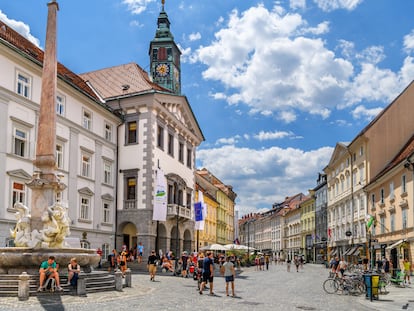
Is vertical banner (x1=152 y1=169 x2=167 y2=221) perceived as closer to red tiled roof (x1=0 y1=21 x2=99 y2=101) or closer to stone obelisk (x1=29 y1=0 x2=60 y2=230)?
red tiled roof (x1=0 y1=21 x2=99 y2=101)

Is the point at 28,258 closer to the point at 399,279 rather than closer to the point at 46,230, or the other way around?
the point at 46,230

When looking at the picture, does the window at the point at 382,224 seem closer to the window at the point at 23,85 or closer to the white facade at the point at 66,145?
the white facade at the point at 66,145

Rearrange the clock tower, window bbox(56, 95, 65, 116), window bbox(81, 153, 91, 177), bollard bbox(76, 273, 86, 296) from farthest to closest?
the clock tower, window bbox(81, 153, 91, 177), window bbox(56, 95, 65, 116), bollard bbox(76, 273, 86, 296)

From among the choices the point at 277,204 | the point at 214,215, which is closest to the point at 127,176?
the point at 214,215

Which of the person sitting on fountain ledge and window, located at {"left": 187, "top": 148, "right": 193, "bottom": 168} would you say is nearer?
the person sitting on fountain ledge

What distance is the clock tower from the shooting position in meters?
54.0

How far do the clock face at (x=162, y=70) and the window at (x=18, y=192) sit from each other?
2707 centimetres

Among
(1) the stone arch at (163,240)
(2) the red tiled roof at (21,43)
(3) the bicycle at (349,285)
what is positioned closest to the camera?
(3) the bicycle at (349,285)

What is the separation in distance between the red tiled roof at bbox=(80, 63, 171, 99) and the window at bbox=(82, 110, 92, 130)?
18.8 feet

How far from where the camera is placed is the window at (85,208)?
3606 centimetres

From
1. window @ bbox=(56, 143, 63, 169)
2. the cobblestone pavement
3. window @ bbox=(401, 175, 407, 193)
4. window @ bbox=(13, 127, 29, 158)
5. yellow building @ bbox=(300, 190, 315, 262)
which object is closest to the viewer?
the cobblestone pavement

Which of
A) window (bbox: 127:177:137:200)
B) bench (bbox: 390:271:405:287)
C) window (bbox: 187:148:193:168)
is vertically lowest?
bench (bbox: 390:271:405:287)

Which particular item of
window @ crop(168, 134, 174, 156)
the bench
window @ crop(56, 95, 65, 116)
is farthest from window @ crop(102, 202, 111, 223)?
the bench

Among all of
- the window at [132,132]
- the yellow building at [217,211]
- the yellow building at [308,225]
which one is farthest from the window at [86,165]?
the yellow building at [308,225]
